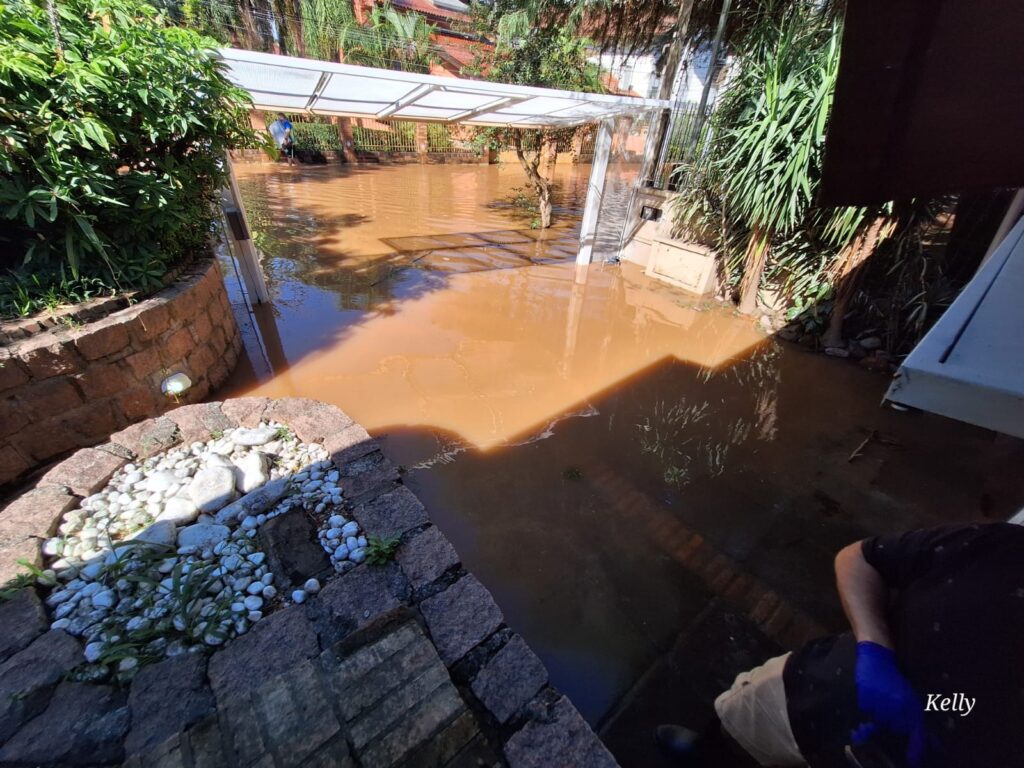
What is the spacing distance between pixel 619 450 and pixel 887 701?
2.31 metres

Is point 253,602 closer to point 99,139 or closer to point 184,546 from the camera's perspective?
point 184,546

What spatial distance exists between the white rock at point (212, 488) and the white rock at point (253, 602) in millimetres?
635

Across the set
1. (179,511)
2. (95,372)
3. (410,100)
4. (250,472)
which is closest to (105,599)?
(179,511)

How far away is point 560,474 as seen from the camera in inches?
117

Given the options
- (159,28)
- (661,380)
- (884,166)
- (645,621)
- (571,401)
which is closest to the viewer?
(884,166)

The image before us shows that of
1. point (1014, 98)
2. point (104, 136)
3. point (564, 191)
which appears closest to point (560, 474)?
point (1014, 98)

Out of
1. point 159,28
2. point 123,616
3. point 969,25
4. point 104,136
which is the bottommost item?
point 123,616

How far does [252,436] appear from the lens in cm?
246

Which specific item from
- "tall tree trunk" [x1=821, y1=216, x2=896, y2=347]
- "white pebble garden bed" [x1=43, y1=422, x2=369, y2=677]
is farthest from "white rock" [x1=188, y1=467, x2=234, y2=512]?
"tall tree trunk" [x1=821, y1=216, x2=896, y2=347]

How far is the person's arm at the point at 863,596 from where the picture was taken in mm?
1052

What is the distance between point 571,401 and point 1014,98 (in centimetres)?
293

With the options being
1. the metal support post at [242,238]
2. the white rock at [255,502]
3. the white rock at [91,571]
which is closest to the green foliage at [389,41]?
the metal support post at [242,238]

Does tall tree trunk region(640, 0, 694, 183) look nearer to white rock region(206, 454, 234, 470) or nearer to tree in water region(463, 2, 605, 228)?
tree in water region(463, 2, 605, 228)

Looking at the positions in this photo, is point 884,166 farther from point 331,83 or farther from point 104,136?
point 331,83
